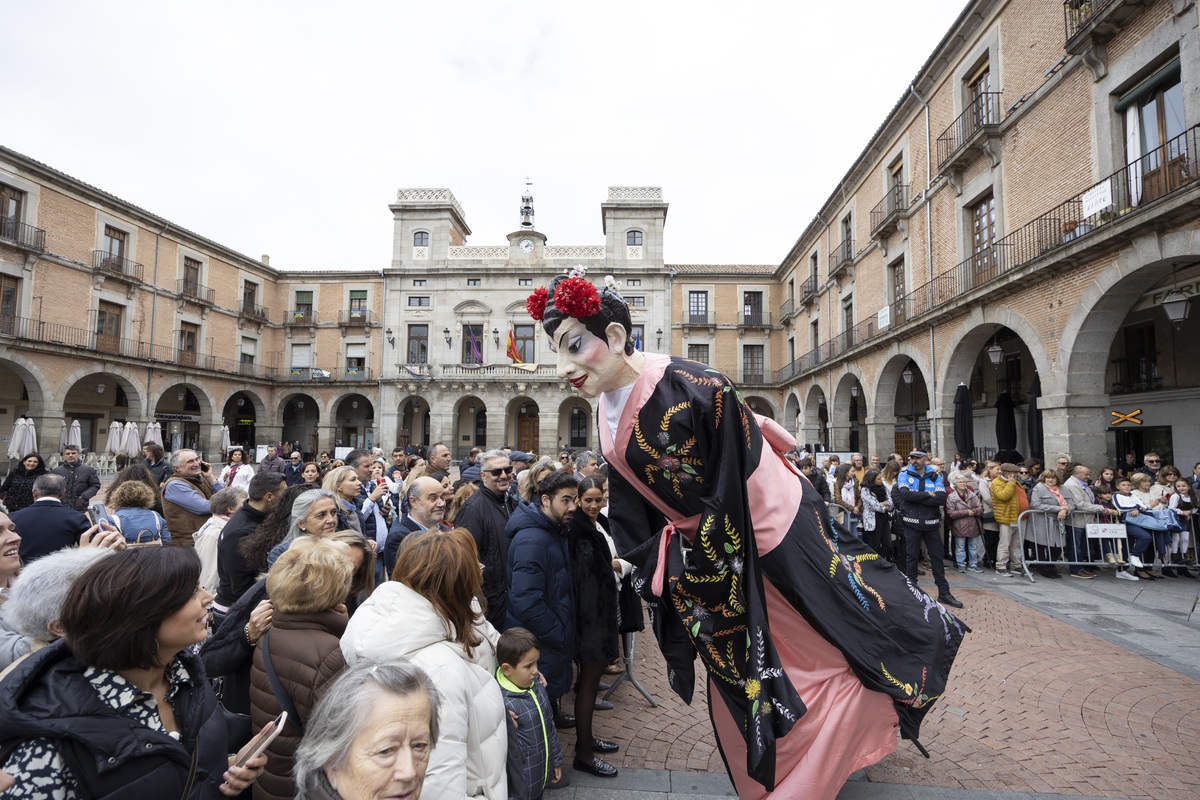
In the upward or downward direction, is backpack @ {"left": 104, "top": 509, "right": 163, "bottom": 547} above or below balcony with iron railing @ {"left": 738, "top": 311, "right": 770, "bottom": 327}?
below

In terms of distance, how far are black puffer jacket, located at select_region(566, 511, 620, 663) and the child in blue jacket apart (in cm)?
62

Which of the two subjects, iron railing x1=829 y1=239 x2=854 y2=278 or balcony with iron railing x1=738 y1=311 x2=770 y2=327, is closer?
iron railing x1=829 y1=239 x2=854 y2=278

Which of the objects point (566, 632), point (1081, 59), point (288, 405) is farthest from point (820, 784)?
point (288, 405)

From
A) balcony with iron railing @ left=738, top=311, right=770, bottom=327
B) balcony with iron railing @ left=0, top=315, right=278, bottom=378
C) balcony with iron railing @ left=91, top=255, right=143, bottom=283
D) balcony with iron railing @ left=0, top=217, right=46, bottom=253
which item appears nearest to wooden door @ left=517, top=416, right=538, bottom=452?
balcony with iron railing @ left=738, top=311, right=770, bottom=327

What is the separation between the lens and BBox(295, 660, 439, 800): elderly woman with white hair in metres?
1.30

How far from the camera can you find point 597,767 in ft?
9.68

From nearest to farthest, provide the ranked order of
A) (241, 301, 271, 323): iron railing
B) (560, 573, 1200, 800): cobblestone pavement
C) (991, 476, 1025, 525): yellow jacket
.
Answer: (560, 573, 1200, 800): cobblestone pavement < (991, 476, 1025, 525): yellow jacket < (241, 301, 271, 323): iron railing

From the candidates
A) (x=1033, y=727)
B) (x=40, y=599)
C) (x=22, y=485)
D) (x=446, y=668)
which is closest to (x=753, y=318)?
(x=1033, y=727)

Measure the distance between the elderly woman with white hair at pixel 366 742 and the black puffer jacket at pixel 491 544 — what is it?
2250mm

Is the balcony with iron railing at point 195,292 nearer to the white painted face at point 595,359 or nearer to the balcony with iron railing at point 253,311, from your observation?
the balcony with iron railing at point 253,311

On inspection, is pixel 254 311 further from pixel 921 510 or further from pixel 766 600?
pixel 766 600

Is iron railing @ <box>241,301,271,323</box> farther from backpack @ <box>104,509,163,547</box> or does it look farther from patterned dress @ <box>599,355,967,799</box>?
patterned dress @ <box>599,355,967,799</box>

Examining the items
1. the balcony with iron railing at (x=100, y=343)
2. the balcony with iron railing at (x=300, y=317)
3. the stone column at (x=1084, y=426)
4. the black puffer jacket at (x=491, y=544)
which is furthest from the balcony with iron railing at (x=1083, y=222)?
the balcony with iron railing at (x=300, y=317)

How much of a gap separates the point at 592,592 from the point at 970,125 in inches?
611
